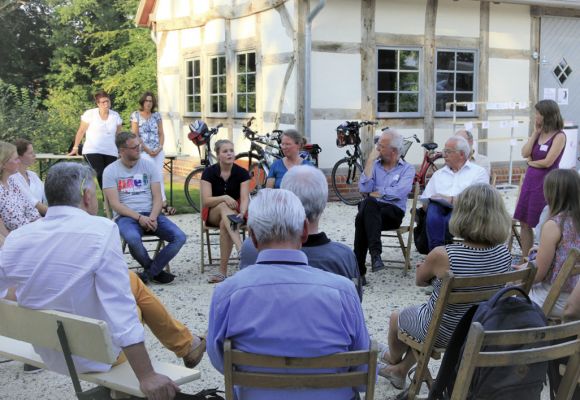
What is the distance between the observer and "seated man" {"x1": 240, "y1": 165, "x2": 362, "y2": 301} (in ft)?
9.70

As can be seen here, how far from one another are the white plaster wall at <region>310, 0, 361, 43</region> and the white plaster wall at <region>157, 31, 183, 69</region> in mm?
4764

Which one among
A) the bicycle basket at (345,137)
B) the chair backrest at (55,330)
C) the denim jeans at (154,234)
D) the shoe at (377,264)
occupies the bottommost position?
the shoe at (377,264)

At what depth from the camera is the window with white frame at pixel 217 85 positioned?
1278cm

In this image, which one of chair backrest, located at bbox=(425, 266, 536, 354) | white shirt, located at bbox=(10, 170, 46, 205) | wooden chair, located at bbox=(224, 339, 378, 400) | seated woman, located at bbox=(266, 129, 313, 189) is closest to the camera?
wooden chair, located at bbox=(224, 339, 378, 400)

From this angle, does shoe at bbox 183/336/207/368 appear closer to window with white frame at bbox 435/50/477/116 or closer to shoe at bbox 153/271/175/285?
shoe at bbox 153/271/175/285

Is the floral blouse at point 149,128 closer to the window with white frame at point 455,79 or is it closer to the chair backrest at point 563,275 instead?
the window with white frame at point 455,79

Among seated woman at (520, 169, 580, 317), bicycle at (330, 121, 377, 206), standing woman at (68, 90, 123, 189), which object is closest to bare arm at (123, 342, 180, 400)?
seated woman at (520, 169, 580, 317)

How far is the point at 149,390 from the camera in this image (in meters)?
2.52

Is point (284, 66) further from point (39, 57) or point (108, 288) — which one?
point (39, 57)

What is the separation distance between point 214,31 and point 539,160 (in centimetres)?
812

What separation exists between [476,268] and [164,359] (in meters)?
1.87

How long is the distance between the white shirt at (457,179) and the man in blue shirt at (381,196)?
0.22 m

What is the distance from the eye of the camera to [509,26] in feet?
38.0

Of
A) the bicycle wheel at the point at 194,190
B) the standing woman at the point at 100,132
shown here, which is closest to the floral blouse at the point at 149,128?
the standing woman at the point at 100,132
